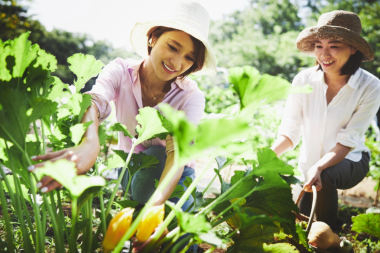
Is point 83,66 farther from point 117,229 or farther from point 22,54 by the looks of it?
point 117,229

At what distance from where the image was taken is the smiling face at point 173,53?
126 centimetres

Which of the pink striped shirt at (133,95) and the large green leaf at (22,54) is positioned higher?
the large green leaf at (22,54)

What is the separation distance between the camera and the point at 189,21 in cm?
119

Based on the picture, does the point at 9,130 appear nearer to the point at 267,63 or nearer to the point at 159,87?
the point at 159,87

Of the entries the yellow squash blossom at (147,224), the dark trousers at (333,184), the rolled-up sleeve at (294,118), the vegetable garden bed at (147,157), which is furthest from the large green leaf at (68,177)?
the rolled-up sleeve at (294,118)

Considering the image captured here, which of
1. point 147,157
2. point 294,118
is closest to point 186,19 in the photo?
point 147,157

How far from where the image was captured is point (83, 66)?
2.62ft

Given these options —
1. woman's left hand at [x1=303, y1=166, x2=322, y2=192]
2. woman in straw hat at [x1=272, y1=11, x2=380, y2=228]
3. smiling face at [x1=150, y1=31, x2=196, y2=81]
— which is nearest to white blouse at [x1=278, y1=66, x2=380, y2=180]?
woman in straw hat at [x1=272, y1=11, x2=380, y2=228]

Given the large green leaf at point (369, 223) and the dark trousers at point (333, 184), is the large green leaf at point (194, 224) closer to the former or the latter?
the large green leaf at point (369, 223)

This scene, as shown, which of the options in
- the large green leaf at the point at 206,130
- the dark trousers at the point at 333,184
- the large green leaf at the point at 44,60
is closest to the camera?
the large green leaf at the point at 206,130

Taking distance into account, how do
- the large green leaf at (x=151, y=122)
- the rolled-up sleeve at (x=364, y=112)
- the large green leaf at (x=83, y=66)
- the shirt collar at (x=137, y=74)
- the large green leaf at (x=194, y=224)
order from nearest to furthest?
the large green leaf at (x=194, y=224)
the large green leaf at (x=151, y=122)
the large green leaf at (x=83, y=66)
the shirt collar at (x=137, y=74)
the rolled-up sleeve at (x=364, y=112)

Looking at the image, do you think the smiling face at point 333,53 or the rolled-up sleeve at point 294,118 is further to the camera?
the rolled-up sleeve at point 294,118

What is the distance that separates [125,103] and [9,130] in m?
0.91

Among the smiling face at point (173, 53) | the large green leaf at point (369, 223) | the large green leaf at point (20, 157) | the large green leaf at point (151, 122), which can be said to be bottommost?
the large green leaf at point (369, 223)
